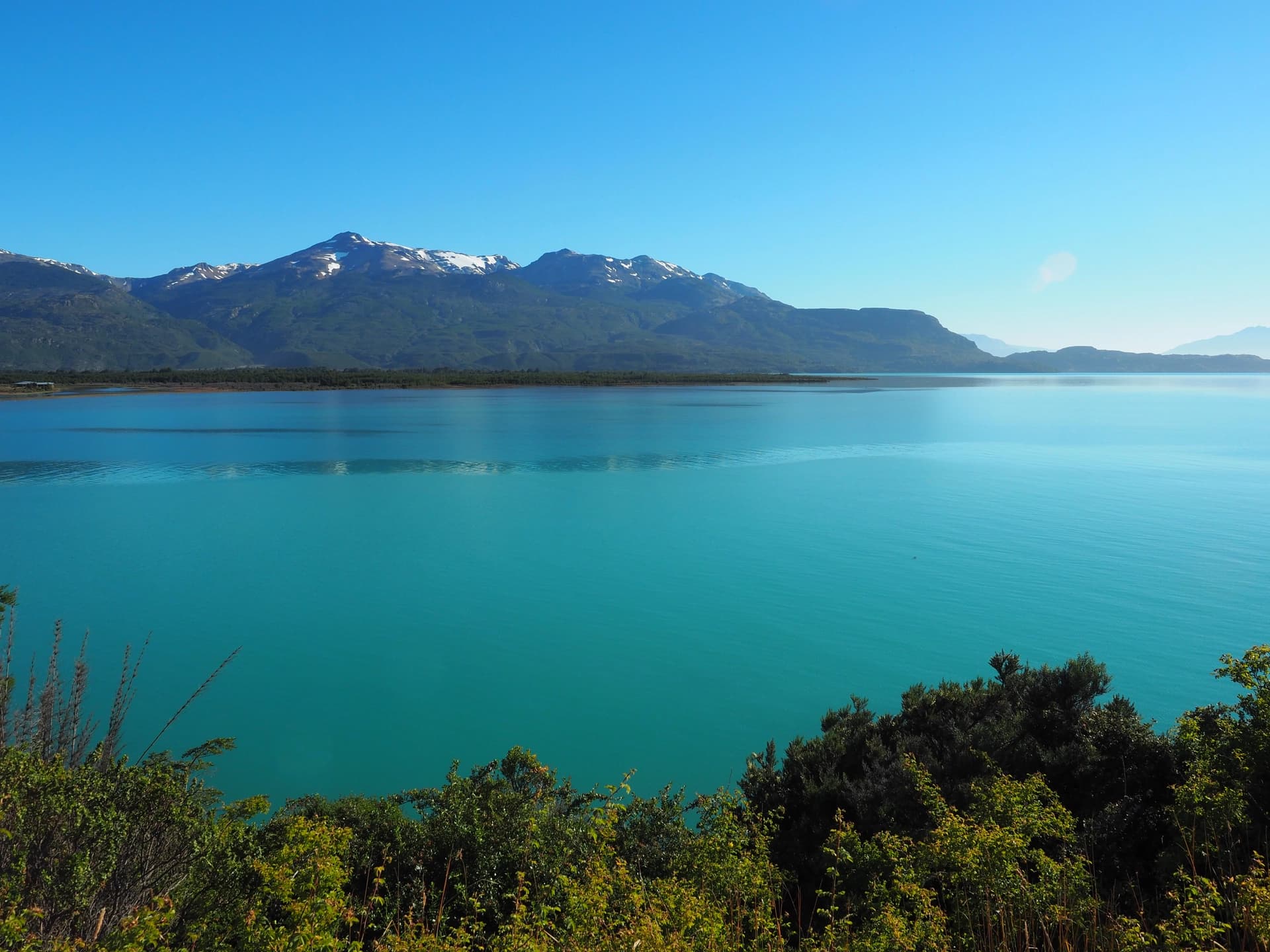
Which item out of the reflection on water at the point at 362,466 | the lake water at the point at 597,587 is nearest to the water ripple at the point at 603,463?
the reflection on water at the point at 362,466

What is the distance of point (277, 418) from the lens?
224ft

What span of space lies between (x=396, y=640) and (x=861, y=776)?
1014cm

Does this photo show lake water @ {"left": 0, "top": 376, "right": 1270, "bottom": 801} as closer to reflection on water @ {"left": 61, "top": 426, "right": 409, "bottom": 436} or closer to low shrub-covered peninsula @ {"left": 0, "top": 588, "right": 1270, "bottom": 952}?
low shrub-covered peninsula @ {"left": 0, "top": 588, "right": 1270, "bottom": 952}

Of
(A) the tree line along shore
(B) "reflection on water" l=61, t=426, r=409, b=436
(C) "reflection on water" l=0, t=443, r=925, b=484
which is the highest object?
(A) the tree line along shore

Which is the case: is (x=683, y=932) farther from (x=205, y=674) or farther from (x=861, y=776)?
(x=205, y=674)

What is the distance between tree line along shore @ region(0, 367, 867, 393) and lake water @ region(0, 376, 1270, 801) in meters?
83.4

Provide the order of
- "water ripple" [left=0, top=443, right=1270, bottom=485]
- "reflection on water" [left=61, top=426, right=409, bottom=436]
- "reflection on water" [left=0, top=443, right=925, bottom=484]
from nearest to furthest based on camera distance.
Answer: "reflection on water" [left=0, top=443, right=925, bottom=484]
"water ripple" [left=0, top=443, right=1270, bottom=485]
"reflection on water" [left=61, top=426, right=409, bottom=436]

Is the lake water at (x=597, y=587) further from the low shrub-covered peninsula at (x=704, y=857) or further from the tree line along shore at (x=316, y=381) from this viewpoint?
the tree line along shore at (x=316, y=381)

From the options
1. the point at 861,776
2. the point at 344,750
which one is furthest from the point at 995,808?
the point at 344,750

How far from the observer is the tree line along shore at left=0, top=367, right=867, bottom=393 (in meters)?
116

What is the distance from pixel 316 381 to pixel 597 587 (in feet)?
406

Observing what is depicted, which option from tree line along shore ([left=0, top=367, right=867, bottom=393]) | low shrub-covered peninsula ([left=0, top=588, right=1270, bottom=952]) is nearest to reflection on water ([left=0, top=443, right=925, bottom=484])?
low shrub-covered peninsula ([left=0, top=588, right=1270, bottom=952])

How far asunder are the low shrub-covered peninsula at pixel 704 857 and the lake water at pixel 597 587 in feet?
11.2

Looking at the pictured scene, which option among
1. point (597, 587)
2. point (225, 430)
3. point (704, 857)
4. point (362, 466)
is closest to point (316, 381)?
point (225, 430)
